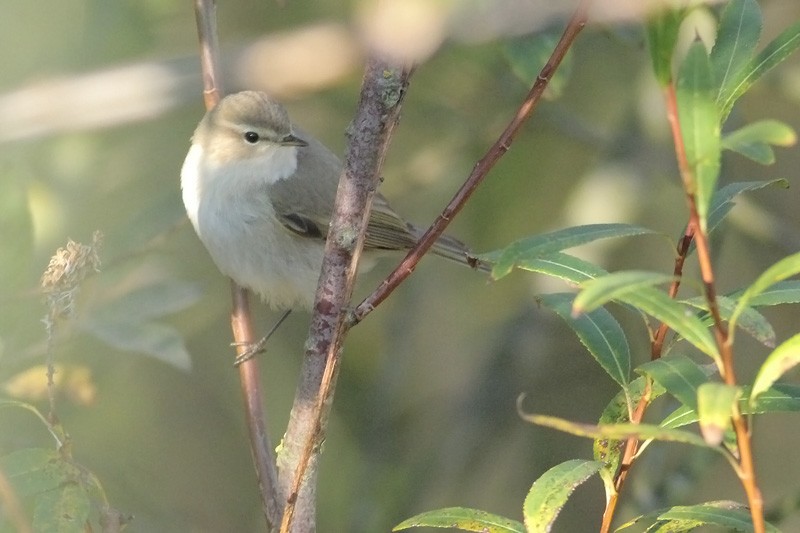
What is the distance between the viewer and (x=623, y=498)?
4.83 meters

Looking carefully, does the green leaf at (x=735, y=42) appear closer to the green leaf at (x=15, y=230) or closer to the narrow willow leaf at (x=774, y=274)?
the narrow willow leaf at (x=774, y=274)

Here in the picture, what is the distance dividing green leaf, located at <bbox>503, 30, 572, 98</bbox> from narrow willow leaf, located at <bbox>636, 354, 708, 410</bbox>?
5.83 feet

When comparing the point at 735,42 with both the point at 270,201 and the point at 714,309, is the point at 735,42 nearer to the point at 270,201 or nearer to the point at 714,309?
the point at 714,309

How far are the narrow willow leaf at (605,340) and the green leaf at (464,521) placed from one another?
12.7 inches

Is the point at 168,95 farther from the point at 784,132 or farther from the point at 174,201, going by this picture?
the point at 784,132

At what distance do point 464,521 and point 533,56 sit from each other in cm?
190

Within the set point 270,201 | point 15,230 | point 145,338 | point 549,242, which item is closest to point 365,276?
point 270,201

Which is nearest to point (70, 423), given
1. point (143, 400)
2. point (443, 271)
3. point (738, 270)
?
point (143, 400)

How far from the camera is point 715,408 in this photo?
4.20ft

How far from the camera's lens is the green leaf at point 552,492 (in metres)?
1.61

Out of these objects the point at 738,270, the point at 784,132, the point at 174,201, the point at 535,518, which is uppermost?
the point at 738,270

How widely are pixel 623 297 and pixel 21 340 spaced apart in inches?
85.1

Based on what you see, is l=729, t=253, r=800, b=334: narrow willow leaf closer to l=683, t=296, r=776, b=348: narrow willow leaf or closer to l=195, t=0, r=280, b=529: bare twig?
l=683, t=296, r=776, b=348: narrow willow leaf

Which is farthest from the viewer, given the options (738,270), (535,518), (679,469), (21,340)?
(738,270)
